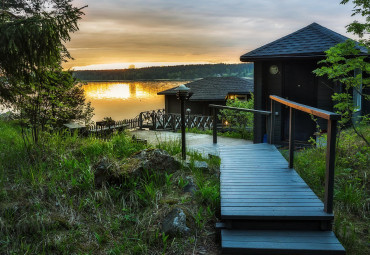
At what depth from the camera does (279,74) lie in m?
9.34

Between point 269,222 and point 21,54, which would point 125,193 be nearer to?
point 269,222

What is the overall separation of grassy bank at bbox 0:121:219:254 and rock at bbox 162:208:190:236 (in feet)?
0.23

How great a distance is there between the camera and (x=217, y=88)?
24.7m

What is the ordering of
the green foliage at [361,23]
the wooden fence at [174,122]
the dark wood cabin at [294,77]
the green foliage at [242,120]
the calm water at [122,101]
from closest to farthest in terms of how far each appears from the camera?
the green foliage at [361,23]
the dark wood cabin at [294,77]
the green foliage at [242,120]
the wooden fence at [174,122]
the calm water at [122,101]

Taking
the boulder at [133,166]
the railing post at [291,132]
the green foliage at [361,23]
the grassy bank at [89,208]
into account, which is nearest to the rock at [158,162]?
the boulder at [133,166]

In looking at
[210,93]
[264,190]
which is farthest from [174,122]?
[264,190]

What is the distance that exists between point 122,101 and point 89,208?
9846 cm

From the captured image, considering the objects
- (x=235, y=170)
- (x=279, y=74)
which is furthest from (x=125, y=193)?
(x=279, y=74)

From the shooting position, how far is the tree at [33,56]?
170 inches

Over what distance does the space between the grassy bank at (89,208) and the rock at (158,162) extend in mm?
116

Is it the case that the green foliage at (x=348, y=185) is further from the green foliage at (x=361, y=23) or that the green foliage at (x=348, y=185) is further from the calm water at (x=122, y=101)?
the calm water at (x=122, y=101)

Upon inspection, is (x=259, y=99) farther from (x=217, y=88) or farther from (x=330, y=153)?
(x=217, y=88)

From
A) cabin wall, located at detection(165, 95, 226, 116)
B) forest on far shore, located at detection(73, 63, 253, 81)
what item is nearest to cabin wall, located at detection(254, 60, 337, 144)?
cabin wall, located at detection(165, 95, 226, 116)

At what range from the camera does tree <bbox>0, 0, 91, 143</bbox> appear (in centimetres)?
433
